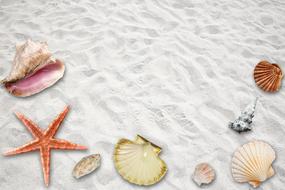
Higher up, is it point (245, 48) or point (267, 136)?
point (245, 48)

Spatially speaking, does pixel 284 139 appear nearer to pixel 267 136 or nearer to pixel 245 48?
pixel 267 136

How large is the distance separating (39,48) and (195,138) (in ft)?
5.38

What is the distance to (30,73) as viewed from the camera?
285 cm

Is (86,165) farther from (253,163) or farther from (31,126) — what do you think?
(253,163)

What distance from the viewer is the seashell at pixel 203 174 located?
219 centimetres

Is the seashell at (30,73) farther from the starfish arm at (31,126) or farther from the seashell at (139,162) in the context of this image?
the seashell at (139,162)

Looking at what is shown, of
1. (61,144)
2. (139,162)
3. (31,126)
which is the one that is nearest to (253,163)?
(139,162)

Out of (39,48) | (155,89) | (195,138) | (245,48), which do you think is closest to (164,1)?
(245,48)

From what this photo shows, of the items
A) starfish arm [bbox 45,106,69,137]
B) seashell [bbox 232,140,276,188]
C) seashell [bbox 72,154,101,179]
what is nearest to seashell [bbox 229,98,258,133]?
seashell [bbox 232,140,276,188]

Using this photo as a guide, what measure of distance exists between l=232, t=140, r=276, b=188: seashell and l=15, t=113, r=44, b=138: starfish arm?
58.9 inches

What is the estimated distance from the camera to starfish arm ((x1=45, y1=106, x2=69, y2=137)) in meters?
2.31

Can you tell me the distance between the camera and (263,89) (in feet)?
9.41

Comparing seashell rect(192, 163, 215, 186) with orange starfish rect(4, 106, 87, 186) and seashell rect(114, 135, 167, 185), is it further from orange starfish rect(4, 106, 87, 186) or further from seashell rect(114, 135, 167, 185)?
orange starfish rect(4, 106, 87, 186)

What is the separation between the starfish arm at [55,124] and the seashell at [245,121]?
1.41m
